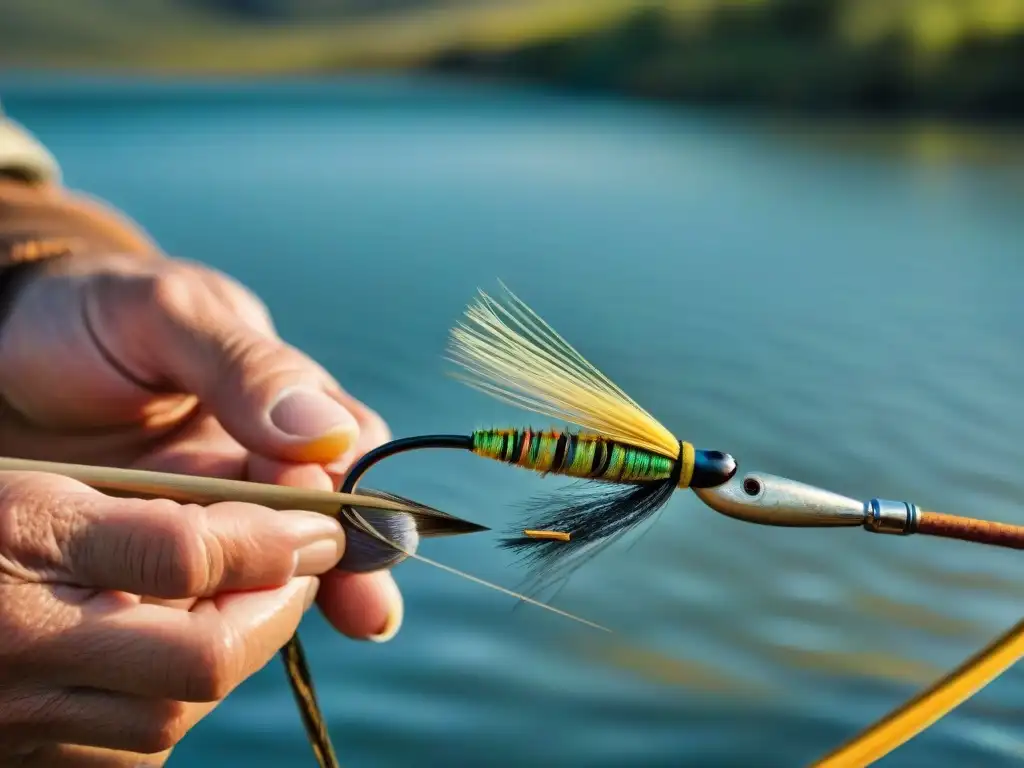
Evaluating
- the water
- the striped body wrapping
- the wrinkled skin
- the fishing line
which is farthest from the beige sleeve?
the striped body wrapping

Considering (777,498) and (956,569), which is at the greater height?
(777,498)

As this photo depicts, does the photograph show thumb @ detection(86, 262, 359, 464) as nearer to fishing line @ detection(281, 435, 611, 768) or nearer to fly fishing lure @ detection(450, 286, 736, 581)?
fishing line @ detection(281, 435, 611, 768)

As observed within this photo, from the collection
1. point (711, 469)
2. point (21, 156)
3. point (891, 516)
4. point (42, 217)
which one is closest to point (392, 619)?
point (711, 469)

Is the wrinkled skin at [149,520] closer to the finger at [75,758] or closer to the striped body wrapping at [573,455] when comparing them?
the finger at [75,758]

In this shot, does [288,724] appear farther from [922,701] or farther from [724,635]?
[922,701]

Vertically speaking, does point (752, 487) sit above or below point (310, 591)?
above

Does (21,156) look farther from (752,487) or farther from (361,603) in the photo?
(752,487)

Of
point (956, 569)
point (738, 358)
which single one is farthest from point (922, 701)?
point (738, 358)

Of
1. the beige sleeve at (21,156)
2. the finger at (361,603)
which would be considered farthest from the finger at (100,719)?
the beige sleeve at (21,156)
